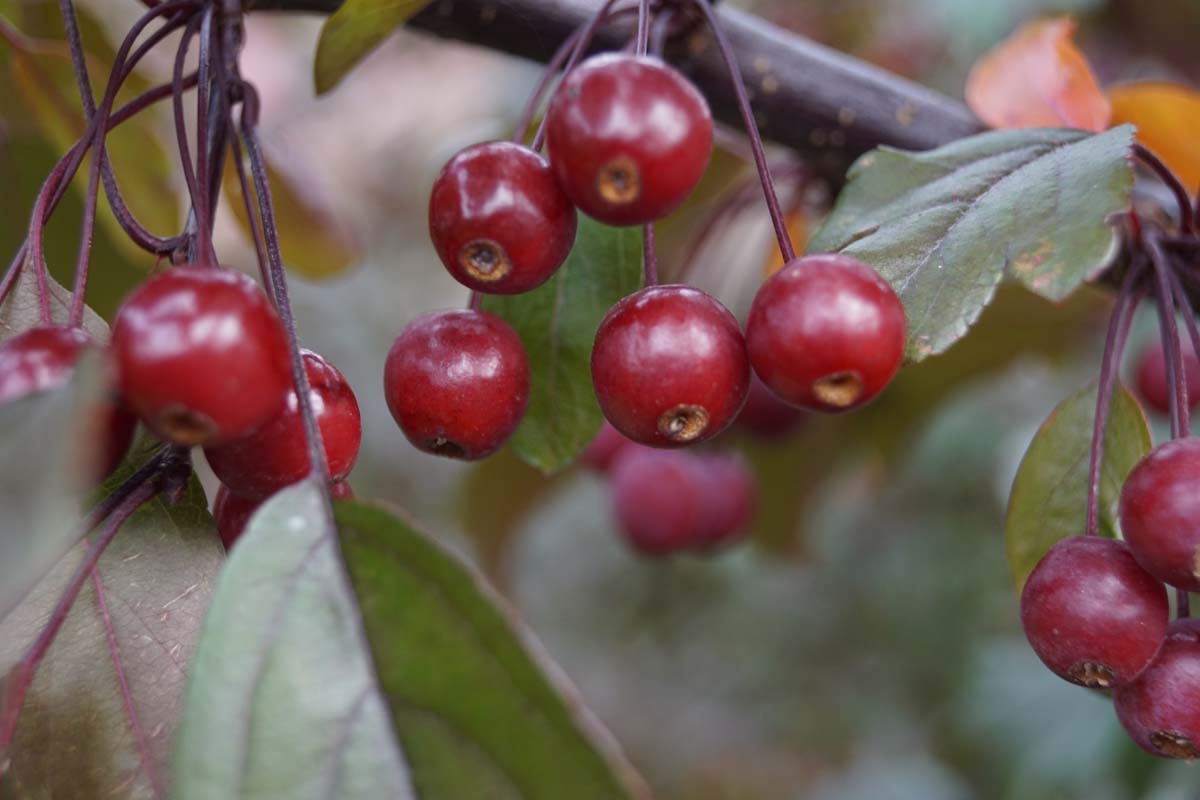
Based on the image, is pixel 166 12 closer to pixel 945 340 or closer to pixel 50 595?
pixel 50 595

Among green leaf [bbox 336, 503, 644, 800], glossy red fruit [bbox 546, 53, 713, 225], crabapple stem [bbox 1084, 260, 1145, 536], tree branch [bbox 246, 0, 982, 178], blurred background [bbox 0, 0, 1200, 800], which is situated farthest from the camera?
blurred background [bbox 0, 0, 1200, 800]

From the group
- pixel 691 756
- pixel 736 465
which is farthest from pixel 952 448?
pixel 691 756

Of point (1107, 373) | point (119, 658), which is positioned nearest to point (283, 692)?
point (119, 658)

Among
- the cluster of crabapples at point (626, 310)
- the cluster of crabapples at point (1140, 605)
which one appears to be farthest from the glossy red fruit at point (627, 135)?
the cluster of crabapples at point (1140, 605)

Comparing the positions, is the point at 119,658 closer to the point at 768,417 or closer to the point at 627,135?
the point at 627,135

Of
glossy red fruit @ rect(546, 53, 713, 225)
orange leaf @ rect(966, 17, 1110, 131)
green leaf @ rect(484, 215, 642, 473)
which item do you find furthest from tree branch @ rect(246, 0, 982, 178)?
glossy red fruit @ rect(546, 53, 713, 225)

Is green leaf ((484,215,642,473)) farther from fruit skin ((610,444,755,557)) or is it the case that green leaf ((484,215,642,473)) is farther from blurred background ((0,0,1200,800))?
fruit skin ((610,444,755,557))

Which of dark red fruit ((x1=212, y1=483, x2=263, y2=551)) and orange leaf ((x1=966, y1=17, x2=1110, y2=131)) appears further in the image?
orange leaf ((x1=966, y1=17, x2=1110, y2=131))

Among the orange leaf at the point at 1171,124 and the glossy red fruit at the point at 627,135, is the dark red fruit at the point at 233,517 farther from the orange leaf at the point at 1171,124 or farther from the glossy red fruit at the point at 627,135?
the orange leaf at the point at 1171,124
